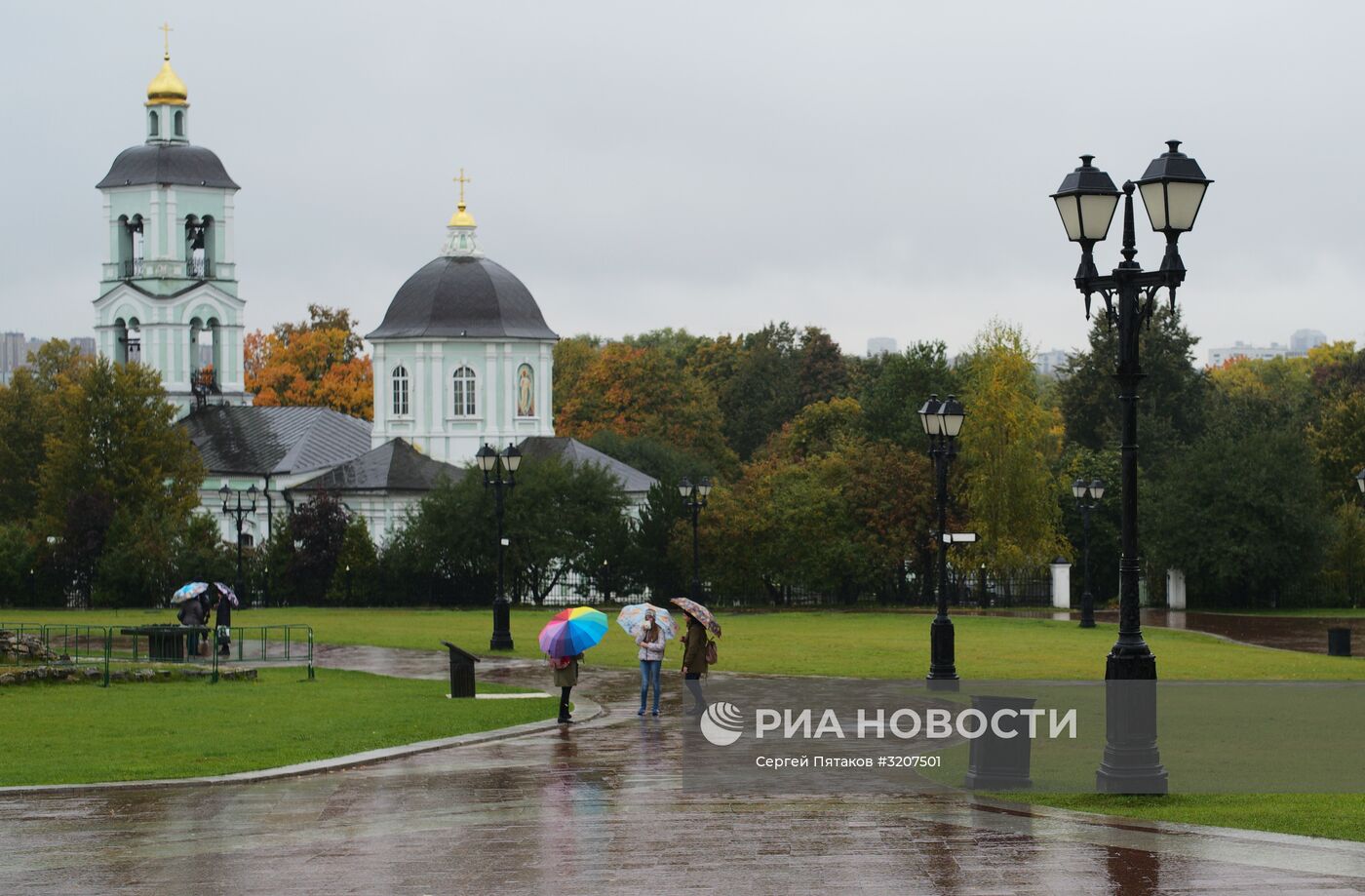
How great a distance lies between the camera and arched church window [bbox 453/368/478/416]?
87.1m

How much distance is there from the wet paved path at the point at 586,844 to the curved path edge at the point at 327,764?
323 millimetres

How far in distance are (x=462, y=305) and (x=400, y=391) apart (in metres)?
4.97

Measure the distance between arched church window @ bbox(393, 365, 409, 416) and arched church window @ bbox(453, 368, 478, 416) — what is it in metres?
2.36

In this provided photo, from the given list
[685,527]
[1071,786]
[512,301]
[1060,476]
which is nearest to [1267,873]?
[1071,786]

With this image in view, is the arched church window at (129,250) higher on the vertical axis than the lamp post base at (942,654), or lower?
higher

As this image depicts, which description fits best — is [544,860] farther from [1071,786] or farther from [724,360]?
[724,360]

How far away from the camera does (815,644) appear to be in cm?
4184

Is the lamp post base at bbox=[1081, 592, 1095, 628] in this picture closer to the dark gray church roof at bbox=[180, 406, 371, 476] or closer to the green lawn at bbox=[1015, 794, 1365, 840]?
the green lawn at bbox=[1015, 794, 1365, 840]

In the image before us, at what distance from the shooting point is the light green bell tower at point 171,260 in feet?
307

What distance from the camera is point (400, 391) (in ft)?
288

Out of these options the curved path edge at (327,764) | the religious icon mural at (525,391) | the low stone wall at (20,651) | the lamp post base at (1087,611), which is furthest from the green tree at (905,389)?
the curved path edge at (327,764)

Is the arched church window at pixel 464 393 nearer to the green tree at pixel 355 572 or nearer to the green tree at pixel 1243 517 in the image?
the green tree at pixel 355 572

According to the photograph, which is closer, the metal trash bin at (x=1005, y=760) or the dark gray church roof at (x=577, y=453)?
the metal trash bin at (x=1005, y=760)

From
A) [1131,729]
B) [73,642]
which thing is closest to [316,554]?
[73,642]
